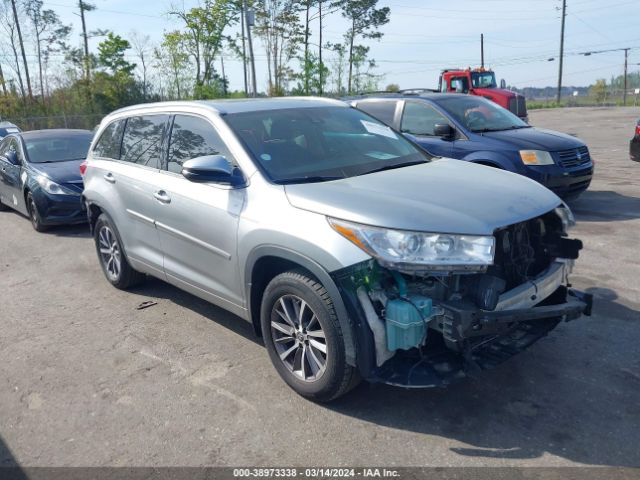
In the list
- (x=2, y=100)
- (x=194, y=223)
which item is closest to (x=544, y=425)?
(x=194, y=223)

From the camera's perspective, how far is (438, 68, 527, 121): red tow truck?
20516 mm

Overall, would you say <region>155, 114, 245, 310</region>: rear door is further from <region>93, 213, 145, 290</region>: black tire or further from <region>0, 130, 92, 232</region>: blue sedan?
<region>0, 130, 92, 232</region>: blue sedan

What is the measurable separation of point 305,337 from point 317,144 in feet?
4.99

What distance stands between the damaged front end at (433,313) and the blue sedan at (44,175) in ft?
22.3

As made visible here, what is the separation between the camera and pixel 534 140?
808cm

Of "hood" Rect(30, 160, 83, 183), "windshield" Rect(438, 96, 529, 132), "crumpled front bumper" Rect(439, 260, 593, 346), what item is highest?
"windshield" Rect(438, 96, 529, 132)

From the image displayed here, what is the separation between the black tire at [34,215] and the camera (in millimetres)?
8797

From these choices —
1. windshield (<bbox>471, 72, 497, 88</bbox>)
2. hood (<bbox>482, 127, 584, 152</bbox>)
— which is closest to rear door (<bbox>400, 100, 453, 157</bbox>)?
hood (<bbox>482, 127, 584, 152</bbox>)

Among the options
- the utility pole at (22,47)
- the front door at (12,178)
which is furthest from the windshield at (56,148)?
the utility pole at (22,47)

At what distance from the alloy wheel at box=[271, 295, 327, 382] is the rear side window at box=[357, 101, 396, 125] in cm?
594

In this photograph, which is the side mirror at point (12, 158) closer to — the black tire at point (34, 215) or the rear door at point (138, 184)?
the black tire at point (34, 215)

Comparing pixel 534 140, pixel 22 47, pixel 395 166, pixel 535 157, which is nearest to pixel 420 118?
pixel 534 140

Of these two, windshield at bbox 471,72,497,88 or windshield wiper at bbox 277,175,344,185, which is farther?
windshield at bbox 471,72,497,88

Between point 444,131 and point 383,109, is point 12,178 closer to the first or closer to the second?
point 383,109
